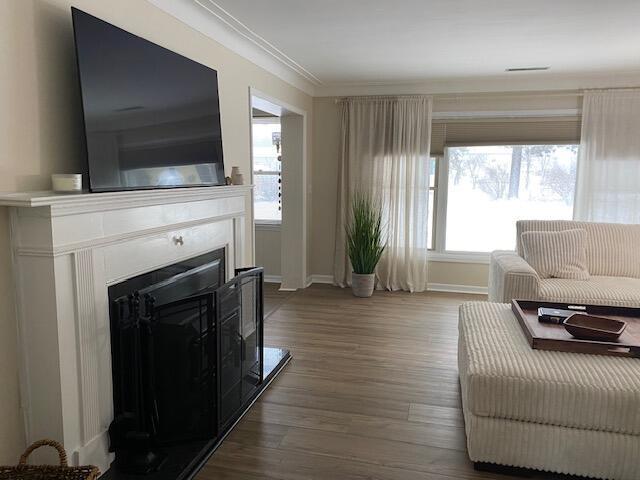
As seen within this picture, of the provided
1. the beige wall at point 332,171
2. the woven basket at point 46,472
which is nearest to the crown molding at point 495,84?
the beige wall at point 332,171

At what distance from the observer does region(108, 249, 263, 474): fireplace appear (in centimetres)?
210

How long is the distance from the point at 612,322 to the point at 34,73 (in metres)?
2.86

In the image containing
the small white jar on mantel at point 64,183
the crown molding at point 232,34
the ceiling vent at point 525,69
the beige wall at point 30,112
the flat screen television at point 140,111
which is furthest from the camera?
the ceiling vent at point 525,69

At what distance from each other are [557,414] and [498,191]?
3798mm

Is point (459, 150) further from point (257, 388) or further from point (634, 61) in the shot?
point (257, 388)

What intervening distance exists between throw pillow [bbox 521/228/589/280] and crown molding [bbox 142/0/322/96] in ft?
8.51

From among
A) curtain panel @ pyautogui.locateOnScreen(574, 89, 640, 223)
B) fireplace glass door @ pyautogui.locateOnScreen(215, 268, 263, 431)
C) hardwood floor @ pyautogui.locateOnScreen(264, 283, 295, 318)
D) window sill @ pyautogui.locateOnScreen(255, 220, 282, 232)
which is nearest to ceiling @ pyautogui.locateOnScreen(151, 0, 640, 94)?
curtain panel @ pyautogui.locateOnScreen(574, 89, 640, 223)

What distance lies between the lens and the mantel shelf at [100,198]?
1.59m

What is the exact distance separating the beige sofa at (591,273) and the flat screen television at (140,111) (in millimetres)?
2336

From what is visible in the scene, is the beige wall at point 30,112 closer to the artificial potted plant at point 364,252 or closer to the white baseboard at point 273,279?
the artificial potted plant at point 364,252

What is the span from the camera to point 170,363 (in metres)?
2.27

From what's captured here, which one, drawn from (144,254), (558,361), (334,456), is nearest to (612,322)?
(558,361)

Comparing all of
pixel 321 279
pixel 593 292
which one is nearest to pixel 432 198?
pixel 321 279

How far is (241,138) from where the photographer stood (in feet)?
11.9
